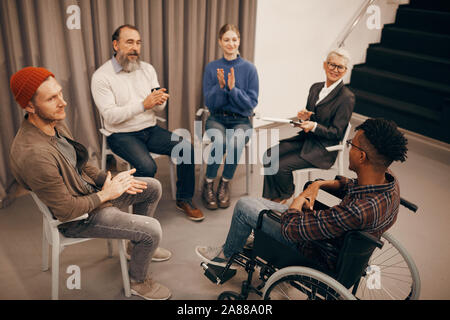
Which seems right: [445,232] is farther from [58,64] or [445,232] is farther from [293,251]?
[58,64]

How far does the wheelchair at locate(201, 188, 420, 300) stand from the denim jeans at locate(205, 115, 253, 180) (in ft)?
2.66

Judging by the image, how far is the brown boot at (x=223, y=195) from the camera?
2664 mm

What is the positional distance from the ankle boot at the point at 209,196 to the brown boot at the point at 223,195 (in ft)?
0.12

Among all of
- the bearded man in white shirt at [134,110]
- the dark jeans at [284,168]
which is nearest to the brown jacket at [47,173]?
the bearded man in white shirt at [134,110]

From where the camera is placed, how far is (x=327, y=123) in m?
2.41

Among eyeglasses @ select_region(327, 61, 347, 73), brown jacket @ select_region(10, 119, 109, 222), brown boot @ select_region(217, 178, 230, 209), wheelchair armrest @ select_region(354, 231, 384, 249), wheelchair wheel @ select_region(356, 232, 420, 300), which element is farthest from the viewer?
brown boot @ select_region(217, 178, 230, 209)

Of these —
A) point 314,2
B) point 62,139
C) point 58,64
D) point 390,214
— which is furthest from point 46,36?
point 314,2

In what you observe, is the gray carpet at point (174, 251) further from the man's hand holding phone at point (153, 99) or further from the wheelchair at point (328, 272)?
the man's hand holding phone at point (153, 99)

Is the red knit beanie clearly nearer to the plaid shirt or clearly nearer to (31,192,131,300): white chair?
(31,192,131,300): white chair

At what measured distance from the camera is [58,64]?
8.31ft

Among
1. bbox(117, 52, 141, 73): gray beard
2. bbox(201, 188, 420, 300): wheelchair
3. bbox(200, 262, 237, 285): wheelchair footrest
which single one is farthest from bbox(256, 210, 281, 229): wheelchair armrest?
bbox(117, 52, 141, 73): gray beard

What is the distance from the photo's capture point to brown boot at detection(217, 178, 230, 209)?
2.66 meters

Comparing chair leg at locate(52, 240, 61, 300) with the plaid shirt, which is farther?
chair leg at locate(52, 240, 61, 300)
